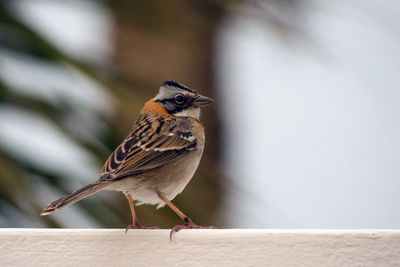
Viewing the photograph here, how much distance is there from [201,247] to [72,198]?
0.60 metres

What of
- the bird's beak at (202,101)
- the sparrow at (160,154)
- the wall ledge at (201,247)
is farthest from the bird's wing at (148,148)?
the wall ledge at (201,247)

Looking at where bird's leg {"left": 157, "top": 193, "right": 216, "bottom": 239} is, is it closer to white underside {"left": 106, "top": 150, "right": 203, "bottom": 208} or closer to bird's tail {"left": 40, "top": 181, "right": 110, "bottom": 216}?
white underside {"left": 106, "top": 150, "right": 203, "bottom": 208}

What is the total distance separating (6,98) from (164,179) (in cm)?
120

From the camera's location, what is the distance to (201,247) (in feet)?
9.50

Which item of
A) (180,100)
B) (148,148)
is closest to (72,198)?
(148,148)

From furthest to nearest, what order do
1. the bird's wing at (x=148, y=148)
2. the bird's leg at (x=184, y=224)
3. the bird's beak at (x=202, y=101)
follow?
the bird's beak at (x=202, y=101) < the bird's wing at (x=148, y=148) < the bird's leg at (x=184, y=224)

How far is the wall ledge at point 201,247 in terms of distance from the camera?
9.18 ft

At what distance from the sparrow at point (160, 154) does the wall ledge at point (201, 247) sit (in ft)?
1.06

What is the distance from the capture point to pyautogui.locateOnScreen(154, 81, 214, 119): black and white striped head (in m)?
3.84

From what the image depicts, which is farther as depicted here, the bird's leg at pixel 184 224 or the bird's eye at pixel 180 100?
the bird's eye at pixel 180 100

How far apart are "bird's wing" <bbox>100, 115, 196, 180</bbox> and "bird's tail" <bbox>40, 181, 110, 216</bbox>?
0.10 m

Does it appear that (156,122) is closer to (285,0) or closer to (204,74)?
(285,0)

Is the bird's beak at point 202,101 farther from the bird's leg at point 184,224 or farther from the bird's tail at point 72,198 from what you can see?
the bird's tail at point 72,198

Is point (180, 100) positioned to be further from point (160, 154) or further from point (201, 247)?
point (201, 247)
